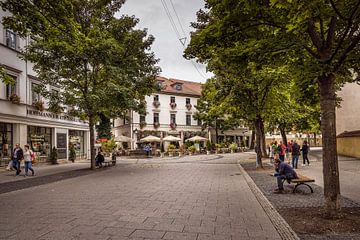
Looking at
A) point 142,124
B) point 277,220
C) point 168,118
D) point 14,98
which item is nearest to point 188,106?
point 168,118

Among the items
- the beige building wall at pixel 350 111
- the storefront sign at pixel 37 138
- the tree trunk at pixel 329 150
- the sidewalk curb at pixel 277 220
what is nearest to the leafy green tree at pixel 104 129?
the storefront sign at pixel 37 138

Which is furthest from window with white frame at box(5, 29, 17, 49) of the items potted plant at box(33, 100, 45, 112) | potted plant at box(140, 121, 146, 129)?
potted plant at box(140, 121, 146, 129)

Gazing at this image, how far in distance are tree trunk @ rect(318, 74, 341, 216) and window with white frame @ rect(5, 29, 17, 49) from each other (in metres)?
22.3

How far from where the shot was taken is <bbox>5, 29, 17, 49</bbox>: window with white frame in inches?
873

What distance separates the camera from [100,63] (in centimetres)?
2072

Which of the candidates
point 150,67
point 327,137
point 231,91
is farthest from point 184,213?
point 150,67

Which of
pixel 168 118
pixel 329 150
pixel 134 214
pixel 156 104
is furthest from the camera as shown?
pixel 168 118

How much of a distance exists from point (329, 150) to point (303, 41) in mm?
2804

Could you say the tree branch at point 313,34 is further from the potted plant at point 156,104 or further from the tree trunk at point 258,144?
the potted plant at point 156,104

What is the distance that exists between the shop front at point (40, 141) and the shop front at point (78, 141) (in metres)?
3.70

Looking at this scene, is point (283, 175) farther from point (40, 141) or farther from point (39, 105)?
point (40, 141)

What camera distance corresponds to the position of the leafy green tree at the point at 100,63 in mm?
19266

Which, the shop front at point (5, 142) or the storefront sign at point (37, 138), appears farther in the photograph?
the storefront sign at point (37, 138)

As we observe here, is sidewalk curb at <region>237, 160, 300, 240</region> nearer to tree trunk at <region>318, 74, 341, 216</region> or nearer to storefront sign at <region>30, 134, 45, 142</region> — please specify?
tree trunk at <region>318, 74, 341, 216</region>
